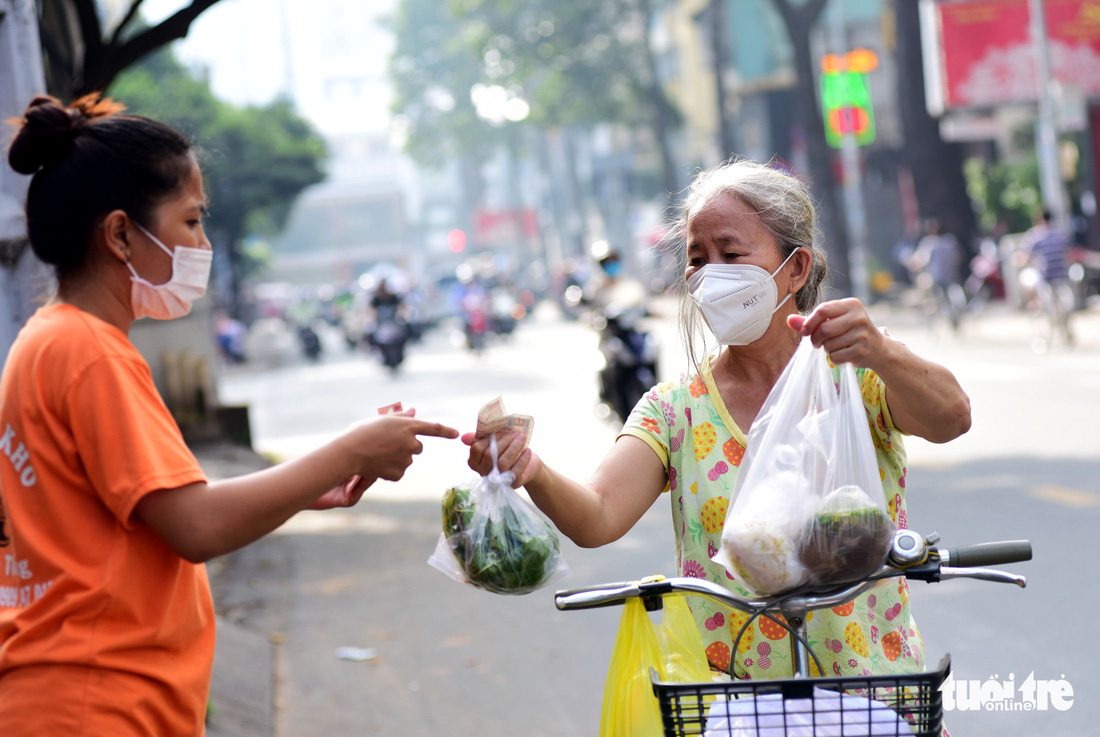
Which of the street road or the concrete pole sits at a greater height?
the concrete pole

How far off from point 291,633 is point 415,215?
4271 inches

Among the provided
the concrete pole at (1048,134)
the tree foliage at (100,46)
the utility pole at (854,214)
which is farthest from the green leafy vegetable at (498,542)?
the utility pole at (854,214)

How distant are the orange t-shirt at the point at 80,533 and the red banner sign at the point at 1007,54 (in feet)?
72.9

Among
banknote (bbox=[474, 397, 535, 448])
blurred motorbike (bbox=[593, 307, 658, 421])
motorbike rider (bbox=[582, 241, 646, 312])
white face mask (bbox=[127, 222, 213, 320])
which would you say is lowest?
blurred motorbike (bbox=[593, 307, 658, 421])

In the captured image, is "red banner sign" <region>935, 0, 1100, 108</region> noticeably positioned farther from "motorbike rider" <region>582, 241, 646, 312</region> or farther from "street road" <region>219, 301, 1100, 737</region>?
"motorbike rider" <region>582, 241, 646, 312</region>

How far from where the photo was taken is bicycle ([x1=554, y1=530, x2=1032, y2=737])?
170cm

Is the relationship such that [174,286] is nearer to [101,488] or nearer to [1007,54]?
[101,488]

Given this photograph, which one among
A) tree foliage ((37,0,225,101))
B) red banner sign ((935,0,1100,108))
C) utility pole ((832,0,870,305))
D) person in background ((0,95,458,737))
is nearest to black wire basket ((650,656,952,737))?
person in background ((0,95,458,737))

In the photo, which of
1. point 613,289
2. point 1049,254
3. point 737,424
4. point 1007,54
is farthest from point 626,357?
point 1007,54

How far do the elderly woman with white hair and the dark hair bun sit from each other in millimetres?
773

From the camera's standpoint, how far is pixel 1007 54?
2227 centimetres

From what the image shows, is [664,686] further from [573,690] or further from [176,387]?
[176,387]

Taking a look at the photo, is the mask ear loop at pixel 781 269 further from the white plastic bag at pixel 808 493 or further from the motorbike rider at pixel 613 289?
the motorbike rider at pixel 613 289

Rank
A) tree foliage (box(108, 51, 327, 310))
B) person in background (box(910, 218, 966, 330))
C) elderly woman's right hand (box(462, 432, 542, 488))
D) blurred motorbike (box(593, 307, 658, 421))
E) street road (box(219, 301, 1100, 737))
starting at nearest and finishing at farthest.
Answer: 1. elderly woman's right hand (box(462, 432, 542, 488))
2. street road (box(219, 301, 1100, 737))
3. blurred motorbike (box(593, 307, 658, 421))
4. person in background (box(910, 218, 966, 330))
5. tree foliage (box(108, 51, 327, 310))
